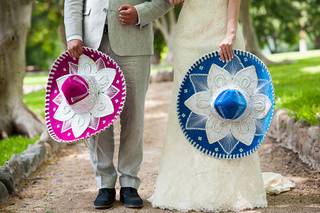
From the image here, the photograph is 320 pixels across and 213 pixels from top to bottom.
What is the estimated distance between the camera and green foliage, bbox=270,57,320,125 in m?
6.89

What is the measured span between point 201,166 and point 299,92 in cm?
526

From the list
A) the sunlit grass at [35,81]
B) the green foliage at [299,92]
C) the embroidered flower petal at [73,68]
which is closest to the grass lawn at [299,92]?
the green foliage at [299,92]

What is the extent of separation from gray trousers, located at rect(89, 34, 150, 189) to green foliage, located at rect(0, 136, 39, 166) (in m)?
1.65

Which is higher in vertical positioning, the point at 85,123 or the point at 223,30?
the point at 223,30

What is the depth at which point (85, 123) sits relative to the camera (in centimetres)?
410

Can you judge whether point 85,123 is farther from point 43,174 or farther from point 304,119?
point 304,119

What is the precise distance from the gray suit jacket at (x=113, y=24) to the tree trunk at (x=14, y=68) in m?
3.80

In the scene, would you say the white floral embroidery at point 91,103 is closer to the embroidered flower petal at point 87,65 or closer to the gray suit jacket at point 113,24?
the embroidered flower petal at point 87,65

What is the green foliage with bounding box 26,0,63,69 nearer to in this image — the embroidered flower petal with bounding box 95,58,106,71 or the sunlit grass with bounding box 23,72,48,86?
the sunlit grass with bounding box 23,72,48,86

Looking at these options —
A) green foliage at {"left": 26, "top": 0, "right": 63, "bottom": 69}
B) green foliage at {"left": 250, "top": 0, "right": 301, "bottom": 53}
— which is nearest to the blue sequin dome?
green foliage at {"left": 250, "top": 0, "right": 301, "bottom": 53}

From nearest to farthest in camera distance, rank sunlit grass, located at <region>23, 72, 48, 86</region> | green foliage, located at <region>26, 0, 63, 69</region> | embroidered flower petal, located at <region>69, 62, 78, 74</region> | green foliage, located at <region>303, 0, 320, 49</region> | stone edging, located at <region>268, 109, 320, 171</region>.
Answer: embroidered flower petal, located at <region>69, 62, 78, 74</region>, stone edging, located at <region>268, 109, 320, 171</region>, sunlit grass, located at <region>23, 72, 48, 86</region>, green foliage, located at <region>26, 0, 63, 69</region>, green foliage, located at <region>303, 0, 320, 49</region>

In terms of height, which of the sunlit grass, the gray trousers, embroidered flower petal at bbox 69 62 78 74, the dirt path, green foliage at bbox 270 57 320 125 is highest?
embroidered flower petal at bbox 69 62 78 74

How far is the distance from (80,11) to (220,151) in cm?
130

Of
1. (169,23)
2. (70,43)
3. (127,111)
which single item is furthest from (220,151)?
(169,23)
